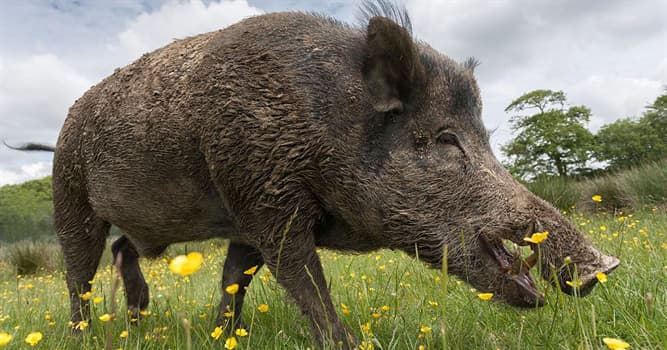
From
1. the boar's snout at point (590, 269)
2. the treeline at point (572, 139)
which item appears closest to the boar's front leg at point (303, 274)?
the boar's snout at point (590, 269)

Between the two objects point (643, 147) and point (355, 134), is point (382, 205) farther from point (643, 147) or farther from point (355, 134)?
point (643, 147)

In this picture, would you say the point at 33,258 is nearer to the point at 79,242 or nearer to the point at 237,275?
the point at 79,242

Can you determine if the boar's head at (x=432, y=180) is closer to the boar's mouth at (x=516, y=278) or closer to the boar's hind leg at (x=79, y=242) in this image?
the boar's mouth at (x=516, y=278)

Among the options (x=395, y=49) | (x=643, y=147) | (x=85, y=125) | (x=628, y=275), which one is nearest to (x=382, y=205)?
(x=395, y=49)

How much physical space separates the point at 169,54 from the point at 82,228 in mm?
1605

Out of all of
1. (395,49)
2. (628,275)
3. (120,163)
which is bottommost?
(628,275)

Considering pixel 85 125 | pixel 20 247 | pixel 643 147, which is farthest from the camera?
pixel 643 147

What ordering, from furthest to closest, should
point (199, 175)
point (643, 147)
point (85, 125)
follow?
point (643, 147)
point (85, 125)
point (199, 175)

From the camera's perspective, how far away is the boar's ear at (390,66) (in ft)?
7.86

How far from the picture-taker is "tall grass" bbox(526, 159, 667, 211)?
36.8ft

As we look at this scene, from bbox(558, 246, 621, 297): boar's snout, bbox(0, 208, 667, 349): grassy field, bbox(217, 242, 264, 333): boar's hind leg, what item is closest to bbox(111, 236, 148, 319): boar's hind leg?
bbox(0, 208, 667, 349): grassy field

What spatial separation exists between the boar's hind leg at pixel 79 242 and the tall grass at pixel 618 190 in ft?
29.4

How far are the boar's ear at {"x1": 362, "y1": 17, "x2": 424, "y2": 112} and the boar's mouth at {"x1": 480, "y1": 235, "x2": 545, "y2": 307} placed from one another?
83 centimetres

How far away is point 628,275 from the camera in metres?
2.87
